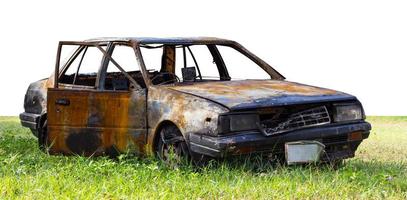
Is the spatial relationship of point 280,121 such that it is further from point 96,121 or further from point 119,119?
point 96,121

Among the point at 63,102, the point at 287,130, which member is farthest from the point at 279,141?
the point at 63,102

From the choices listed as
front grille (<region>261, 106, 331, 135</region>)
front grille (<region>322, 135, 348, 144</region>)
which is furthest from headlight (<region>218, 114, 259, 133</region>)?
front grille (<region>322, 135, 348, 144</region>)

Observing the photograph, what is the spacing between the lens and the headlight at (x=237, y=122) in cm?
726

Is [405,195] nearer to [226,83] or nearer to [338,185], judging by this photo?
[338,185]

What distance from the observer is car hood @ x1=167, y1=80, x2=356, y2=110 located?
748 cm

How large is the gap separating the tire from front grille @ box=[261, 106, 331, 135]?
2.64ft

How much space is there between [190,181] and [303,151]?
1.28m

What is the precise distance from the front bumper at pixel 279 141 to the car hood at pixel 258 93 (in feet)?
0.92

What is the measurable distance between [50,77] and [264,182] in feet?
13.3

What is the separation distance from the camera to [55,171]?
7750 millimetres

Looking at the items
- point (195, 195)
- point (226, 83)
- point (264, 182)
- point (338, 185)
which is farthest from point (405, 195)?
point (226, 83)

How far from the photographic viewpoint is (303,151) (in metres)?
7.66

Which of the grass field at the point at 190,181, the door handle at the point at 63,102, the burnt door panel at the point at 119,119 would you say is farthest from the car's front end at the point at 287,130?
the door handle at the point at 63,102

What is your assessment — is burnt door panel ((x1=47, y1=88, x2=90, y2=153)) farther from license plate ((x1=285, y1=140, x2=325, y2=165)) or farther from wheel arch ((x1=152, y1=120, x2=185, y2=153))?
license plate ((x1=285, y1=140, x2=325, y2=165))
